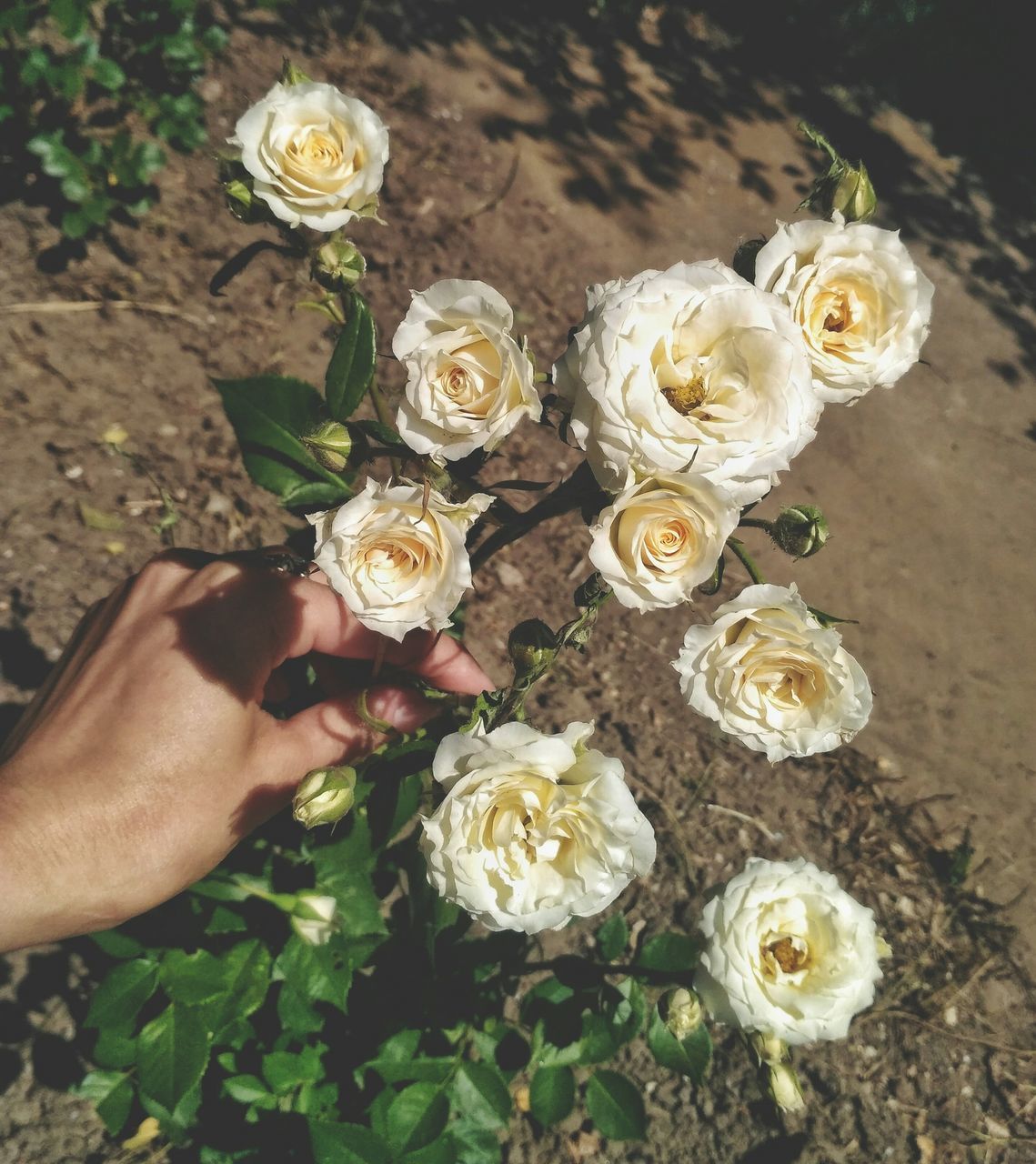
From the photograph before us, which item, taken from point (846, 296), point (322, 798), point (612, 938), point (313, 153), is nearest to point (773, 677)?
point (846, 296)

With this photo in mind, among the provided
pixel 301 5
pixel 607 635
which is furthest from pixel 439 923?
pixel 301 5

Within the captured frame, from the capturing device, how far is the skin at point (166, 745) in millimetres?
1289

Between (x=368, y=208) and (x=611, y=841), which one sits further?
(x=368, y=208)

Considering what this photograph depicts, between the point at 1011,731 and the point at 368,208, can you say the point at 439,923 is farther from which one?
the point at 1011,731

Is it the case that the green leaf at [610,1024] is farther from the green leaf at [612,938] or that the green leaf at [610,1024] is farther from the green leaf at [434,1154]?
the green leaf at [434,1154]

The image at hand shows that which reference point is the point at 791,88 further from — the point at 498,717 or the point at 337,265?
the point at 498,717

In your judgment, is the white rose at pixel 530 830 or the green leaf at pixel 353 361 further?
the green leaf at pixel 353 361

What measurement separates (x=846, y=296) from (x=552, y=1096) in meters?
1.38

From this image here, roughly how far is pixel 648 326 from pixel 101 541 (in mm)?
2079

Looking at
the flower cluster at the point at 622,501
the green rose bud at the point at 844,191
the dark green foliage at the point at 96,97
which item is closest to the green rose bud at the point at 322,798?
the flower cluster at the point at 622,501

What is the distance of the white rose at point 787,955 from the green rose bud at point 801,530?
49 centimetres

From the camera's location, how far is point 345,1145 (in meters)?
1.36

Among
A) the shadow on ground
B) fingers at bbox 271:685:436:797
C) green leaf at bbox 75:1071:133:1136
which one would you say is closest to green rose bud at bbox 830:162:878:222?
fingers at bbox 271:685:436:797

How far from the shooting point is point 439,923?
1465mm
